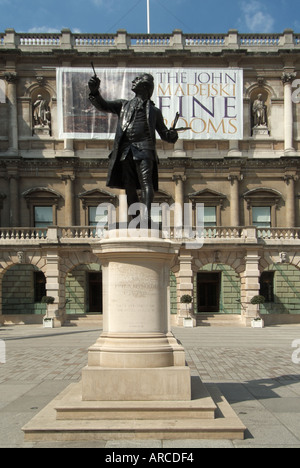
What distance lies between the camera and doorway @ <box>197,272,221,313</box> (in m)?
32.5

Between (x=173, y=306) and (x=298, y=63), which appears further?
(x=298, y=63)

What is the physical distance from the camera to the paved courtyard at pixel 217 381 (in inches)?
247

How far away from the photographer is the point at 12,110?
112 feet

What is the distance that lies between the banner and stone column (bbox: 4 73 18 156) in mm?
3137

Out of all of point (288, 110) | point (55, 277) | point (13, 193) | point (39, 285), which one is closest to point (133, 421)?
point (55, 277)

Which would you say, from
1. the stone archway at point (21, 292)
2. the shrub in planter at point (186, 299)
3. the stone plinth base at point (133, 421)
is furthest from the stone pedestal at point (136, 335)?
the stone archway at point (21, 292)

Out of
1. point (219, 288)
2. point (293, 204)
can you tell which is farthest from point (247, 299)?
point (293, 204)

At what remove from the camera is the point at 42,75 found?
34.7 metres

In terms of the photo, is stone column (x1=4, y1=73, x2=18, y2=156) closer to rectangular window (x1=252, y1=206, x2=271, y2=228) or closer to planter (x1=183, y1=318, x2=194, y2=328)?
planter (x1=183, y1=318, x2=194, y2=328)

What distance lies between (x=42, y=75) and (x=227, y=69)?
1295cm

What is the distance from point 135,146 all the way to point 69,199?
1020 inches

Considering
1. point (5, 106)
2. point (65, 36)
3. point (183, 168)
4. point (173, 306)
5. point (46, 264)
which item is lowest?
point (173, 306)

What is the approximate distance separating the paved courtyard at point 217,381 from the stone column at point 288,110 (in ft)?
61.2
